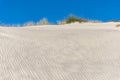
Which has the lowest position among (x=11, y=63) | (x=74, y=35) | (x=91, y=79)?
(x=91, y=79)

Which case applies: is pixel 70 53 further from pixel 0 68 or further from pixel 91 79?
pixel 0 68

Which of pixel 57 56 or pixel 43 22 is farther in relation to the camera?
pixel 43 22

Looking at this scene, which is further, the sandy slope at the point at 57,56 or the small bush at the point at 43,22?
the small bush at the point at 43,22

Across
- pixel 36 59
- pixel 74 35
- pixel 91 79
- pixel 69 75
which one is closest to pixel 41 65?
pixel 36 59

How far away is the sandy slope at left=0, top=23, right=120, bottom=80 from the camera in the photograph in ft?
19.3

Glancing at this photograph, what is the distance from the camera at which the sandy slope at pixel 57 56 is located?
5887 mm

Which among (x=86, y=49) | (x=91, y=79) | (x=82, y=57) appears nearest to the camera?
(x=91, y=79)

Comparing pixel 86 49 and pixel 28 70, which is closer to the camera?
pixel 28 70

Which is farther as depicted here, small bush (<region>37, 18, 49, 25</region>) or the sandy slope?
small bush (<region>37, 18, 49, 25</region>)

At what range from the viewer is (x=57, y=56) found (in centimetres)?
658

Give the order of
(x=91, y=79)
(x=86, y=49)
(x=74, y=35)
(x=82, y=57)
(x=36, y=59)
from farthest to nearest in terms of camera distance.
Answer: (x=74, y=35) < (x=86, y=49) < (x=82, y=57) < (x=36, y=59) < (x=91, y=79)

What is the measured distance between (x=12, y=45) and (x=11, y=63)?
0.77 metres

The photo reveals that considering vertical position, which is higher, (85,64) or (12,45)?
(12,45)

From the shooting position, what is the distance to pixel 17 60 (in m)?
6.20
